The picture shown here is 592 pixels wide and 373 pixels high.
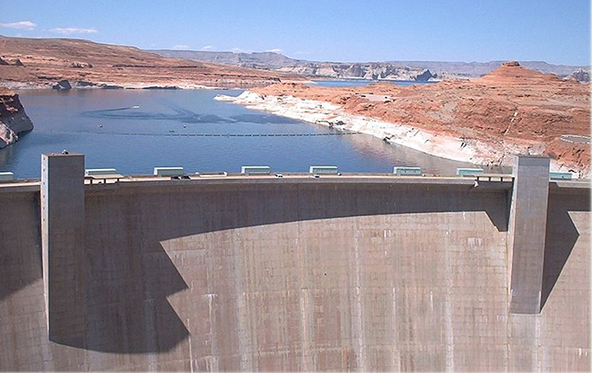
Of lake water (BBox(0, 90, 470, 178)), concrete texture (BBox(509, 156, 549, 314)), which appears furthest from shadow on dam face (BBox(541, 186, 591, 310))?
lake water (BBox(0, 90, 470, 178))

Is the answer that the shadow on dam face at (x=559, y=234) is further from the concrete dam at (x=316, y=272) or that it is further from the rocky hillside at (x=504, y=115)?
the rocky hillside at (x=504, y=115)

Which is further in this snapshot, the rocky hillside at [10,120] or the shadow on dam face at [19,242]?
the rocky hillside at [10,120]

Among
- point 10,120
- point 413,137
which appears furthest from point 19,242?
point 413,137

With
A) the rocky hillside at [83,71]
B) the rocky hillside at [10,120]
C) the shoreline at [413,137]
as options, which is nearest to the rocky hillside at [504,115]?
the shoreline at [413,137]

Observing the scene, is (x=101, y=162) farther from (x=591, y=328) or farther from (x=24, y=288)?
(x=591, y=328)

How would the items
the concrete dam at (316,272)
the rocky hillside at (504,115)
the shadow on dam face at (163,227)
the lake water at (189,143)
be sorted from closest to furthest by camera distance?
the shadow on dam face at (163,227), the concrete dam at (316,272), the lake water at (189,143), the rocky hillside at (504,115)

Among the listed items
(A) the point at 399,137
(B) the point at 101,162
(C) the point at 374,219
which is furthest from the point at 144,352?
(A) the point at 399,137
